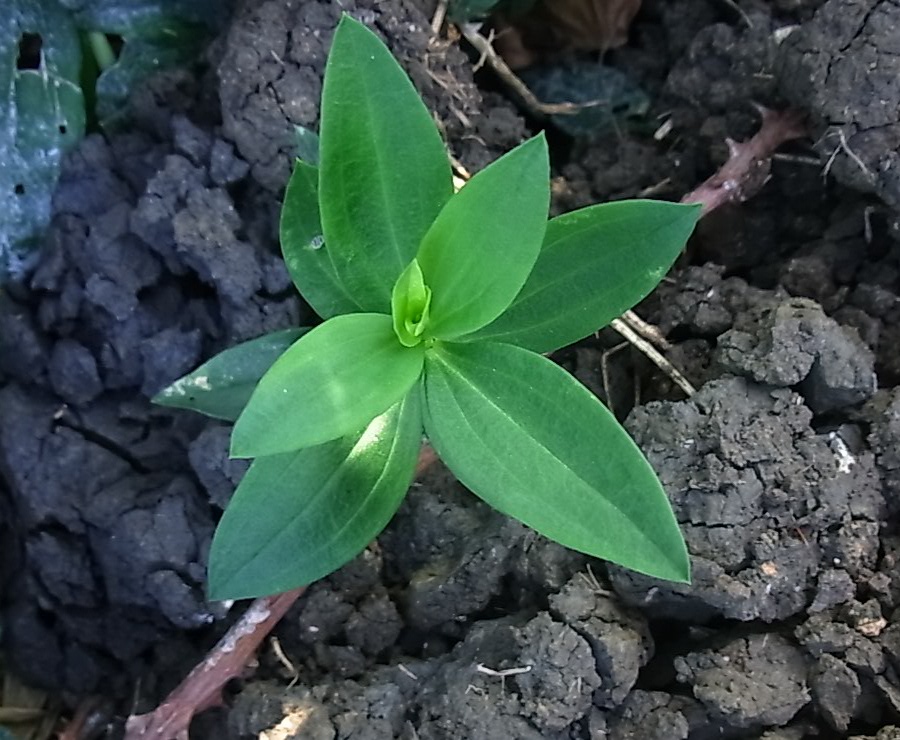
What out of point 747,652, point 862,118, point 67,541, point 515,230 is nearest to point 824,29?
point 862,118

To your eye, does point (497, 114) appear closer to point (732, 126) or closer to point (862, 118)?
point (732, 126)

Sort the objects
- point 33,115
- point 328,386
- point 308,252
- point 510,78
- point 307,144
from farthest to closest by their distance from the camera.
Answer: point 510,78, point 33,115, point 307,144, point 308,252, point 328,386

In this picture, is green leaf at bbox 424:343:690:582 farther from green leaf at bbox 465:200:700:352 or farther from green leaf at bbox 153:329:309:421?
green leaf at bbox 153:329:309:421

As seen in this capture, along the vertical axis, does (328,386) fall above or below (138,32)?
below

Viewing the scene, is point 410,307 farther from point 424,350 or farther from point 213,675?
point 213,675

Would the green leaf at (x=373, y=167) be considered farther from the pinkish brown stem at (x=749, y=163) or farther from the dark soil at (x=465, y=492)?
the pinkish brown stem at (x=749, y=163)

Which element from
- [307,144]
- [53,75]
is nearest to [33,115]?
[53,75]

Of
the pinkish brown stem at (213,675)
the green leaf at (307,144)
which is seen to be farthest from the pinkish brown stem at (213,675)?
the green leaf at (307,144)
